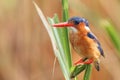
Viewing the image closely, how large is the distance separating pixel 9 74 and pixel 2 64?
0.21ft

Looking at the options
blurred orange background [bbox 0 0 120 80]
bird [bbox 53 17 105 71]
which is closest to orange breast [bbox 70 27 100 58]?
bird [bbox 53 17 105 71]

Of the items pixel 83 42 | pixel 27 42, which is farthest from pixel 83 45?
pixel 27 42

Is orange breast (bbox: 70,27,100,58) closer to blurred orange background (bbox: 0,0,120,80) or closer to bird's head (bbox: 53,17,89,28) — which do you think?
bird's head (bbox: 53,17,89,28)

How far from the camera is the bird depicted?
1.76 ft

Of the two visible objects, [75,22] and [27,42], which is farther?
[27,42]

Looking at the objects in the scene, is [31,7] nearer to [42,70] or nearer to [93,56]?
[42,70]

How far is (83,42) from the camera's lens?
55 cm

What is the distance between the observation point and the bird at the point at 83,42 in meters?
0.54

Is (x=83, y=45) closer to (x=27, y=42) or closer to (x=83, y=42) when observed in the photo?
(x=83, y=42)

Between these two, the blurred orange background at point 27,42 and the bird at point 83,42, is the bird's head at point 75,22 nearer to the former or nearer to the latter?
the bird at point 83,42

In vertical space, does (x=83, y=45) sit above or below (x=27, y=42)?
below

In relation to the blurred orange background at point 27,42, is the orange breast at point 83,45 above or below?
below

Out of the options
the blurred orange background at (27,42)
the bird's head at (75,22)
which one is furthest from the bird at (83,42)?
the blurred orange background at (27,42)

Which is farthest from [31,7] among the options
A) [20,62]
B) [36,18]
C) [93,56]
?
[93,56]
